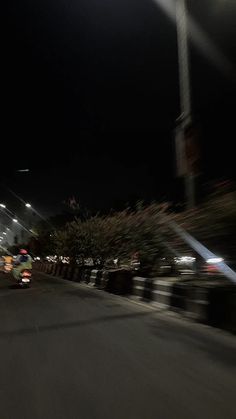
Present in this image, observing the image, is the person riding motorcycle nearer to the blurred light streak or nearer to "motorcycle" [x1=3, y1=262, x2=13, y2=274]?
the blurred light streak

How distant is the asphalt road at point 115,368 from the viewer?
6.56 metres

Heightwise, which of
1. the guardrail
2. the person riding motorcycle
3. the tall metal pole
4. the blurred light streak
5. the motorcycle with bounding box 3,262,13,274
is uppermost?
the tall metal pole

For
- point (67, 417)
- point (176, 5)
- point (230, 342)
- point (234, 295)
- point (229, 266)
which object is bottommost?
point (67, 417)

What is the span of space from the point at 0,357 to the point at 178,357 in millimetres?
2716

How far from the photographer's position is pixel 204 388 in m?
7.27

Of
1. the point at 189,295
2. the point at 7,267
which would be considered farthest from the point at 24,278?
the point at 7,267

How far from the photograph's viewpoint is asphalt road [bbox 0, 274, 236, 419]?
656 centimetres

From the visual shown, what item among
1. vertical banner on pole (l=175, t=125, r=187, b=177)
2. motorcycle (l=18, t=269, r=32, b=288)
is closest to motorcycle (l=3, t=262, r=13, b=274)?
motorcycle (l=18, t=269, r=32, b=288)

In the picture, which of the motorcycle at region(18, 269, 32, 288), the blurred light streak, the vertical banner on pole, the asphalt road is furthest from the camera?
the motorcycle at region(18, 269, 32, 288)

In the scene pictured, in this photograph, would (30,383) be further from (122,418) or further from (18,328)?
(18,328)

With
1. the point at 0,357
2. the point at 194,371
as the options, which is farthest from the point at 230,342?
the point at 0,357

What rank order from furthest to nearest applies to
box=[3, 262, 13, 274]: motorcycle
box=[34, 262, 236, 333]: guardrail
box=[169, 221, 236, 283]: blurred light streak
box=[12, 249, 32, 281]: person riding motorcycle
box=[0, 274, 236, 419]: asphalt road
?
box=[3, 262, 13, 274]: motorcycle
box=[12, 249, 32, 281]: person riding motorcycle
box=[169, 221, 236, 283]: blurred light streak
box=[34, 262, 236, 333]: guardrail
box=[0, 274, 236, 419]: asphalt road

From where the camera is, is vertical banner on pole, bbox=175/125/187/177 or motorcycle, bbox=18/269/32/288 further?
motorcycle, bbox=18/269/32/288

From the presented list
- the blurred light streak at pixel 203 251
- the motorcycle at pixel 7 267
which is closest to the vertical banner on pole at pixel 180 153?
the blurred light streak at pixel 203 251
